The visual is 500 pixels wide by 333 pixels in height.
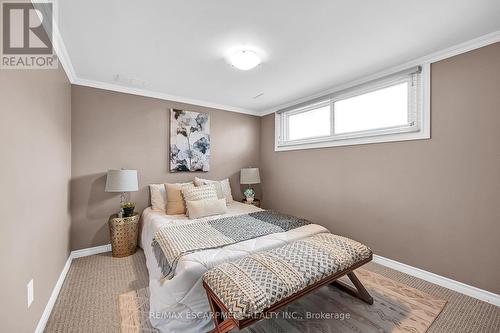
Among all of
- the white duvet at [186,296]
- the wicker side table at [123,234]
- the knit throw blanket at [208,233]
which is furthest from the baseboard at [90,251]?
the white duvet at [186,296]

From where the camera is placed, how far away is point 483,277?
1.94 meters

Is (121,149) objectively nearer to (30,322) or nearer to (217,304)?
(30,322)

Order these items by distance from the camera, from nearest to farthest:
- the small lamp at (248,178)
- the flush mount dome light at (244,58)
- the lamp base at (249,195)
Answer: the flush mount dome light at (244,58), the lamp base at (249,195), the small lamp at (248,178)

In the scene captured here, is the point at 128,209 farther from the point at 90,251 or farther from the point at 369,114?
the point at 369,114

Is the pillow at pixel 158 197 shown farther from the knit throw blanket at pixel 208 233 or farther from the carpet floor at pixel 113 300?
the knit throw blanket at pixel 208 233

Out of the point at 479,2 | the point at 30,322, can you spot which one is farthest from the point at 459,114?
the point at 30,322

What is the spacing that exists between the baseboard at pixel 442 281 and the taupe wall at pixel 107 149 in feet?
9.93

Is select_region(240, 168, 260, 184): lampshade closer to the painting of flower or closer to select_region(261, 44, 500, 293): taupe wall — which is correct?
the painting of flower

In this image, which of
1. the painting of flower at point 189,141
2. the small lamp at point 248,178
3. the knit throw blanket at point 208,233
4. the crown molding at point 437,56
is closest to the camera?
the knit throw blanket at point 208,233

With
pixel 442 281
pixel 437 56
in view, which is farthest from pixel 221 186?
pixel 437 56

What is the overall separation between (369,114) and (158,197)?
3.14 metres

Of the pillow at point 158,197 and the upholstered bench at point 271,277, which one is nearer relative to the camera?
the upholstered bench at point 271,277

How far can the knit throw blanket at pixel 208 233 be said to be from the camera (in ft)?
5.81

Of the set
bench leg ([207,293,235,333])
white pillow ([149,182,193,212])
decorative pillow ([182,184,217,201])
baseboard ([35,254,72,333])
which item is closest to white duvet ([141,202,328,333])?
bench leg ([207,293,235,333])
